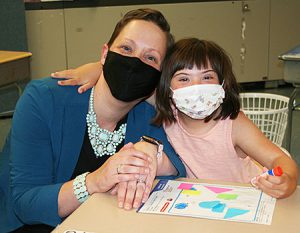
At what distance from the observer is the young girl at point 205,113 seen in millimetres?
1586

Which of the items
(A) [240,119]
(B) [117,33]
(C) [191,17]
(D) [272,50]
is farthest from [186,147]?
(D) [272,50]

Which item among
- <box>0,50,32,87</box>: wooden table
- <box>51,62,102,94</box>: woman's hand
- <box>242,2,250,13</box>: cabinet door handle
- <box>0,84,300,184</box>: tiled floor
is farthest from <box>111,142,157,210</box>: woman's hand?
<box>242,2,250,13</box>: cabinet door handle

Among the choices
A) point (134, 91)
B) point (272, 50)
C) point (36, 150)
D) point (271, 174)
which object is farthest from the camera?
point (272, 50)

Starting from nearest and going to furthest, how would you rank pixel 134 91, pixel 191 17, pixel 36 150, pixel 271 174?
pixel 271 174, pixel 36 150, pixel 134 91, pixel 191 17

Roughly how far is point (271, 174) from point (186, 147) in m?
0.53

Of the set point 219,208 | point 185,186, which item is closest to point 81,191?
point 185,186

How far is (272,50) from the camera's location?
611cm

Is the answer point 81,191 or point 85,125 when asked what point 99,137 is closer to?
point 85,125

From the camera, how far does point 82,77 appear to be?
160cm

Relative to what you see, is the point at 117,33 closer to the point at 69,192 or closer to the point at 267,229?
the point at 69,192

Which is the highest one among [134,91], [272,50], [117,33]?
[117,33]

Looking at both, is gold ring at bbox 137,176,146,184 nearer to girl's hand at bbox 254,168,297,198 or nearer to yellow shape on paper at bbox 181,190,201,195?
yellow shape on paper at bbox 181,190,201,195

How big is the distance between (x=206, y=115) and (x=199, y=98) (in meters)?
0.09

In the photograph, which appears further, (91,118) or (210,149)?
(210,149)
